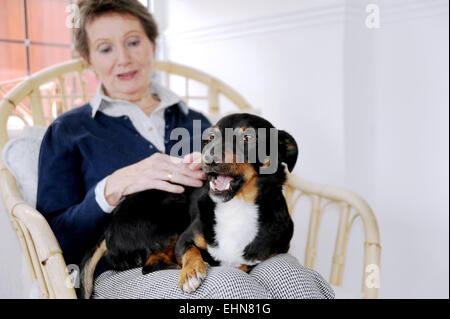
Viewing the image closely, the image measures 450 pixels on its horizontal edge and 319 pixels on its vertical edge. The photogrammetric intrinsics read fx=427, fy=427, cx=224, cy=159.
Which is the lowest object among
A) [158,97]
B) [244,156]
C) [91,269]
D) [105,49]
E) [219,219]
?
[91,269]

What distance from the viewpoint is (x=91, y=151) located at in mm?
933

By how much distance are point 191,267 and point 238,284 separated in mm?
81

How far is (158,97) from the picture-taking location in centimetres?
115

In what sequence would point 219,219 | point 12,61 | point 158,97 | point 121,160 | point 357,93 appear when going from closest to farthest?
point 219,219, point 121,160, point 12,61, point 158,97, point 357,93

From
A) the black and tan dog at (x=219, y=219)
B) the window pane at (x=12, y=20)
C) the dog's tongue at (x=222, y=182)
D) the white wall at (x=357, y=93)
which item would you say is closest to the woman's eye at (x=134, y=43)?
the white wall at (x=357, y=93)

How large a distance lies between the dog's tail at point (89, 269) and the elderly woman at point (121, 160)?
0.02m

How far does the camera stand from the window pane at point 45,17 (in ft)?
3.20

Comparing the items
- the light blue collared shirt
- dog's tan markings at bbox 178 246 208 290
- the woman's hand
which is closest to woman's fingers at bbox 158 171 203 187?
the woman's hand

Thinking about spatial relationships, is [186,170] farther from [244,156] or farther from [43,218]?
[43,218]

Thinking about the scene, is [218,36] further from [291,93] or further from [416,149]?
[416,149]

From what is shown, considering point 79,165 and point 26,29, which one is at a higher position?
point 26,29

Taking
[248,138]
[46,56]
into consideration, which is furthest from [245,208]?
[46,56]

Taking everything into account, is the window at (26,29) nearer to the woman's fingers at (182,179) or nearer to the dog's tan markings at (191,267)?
the woman's fingers at (182,179)
